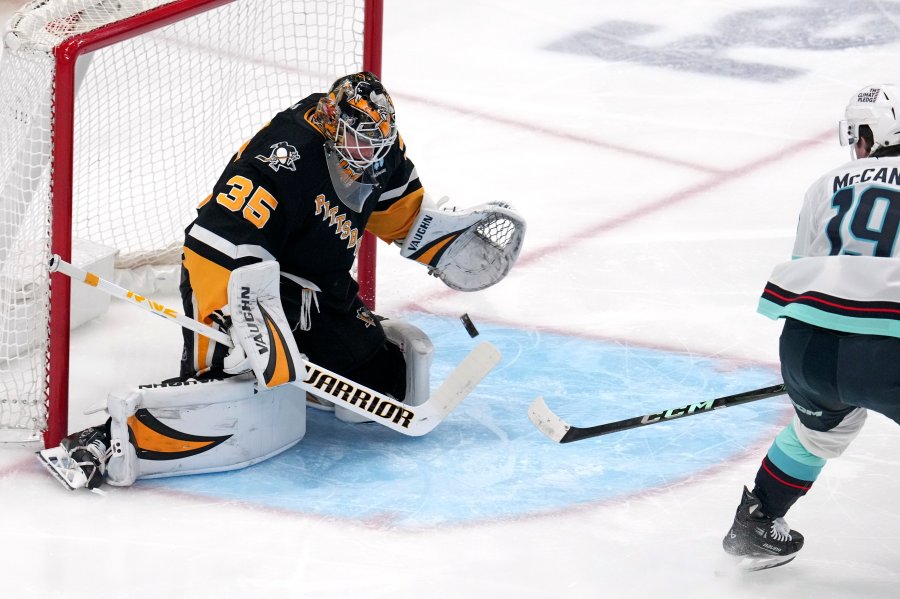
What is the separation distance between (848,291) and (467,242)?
117 cm

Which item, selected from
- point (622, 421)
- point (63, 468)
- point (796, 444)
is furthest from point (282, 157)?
point (796, 444)

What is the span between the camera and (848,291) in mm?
2250

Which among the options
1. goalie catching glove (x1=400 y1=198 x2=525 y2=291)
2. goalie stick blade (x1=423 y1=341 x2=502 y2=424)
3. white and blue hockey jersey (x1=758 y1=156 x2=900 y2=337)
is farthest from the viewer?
goalie catching glove (x1=400 y1=198 x2=525 y2=291)

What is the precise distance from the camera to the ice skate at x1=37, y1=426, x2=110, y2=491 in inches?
108

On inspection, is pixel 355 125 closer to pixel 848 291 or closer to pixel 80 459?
pixel 80 459

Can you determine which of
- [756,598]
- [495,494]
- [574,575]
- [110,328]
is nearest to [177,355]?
[110,328]

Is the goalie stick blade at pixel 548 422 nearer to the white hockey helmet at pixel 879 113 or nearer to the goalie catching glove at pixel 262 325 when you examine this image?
the goalie catching glove at pixel 262 325

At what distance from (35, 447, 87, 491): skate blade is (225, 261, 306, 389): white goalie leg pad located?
387mm

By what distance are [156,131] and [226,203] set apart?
1.17 metres

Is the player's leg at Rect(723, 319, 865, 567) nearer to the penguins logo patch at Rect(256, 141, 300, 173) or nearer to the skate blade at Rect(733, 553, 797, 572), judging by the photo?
the skate blade at Rect(733, 553, 797, 572)

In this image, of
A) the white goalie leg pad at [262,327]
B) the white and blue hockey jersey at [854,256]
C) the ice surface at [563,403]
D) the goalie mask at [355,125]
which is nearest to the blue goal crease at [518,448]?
the ice surface at [563,403]

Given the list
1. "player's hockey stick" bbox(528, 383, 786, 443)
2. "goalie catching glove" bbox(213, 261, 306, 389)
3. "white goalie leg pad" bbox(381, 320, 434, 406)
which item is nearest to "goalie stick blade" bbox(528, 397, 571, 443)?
"player's hockey stick" bbox(528, 383, 786, 443)

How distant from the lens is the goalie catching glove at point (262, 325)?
2721 mm

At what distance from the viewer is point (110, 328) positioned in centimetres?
355
